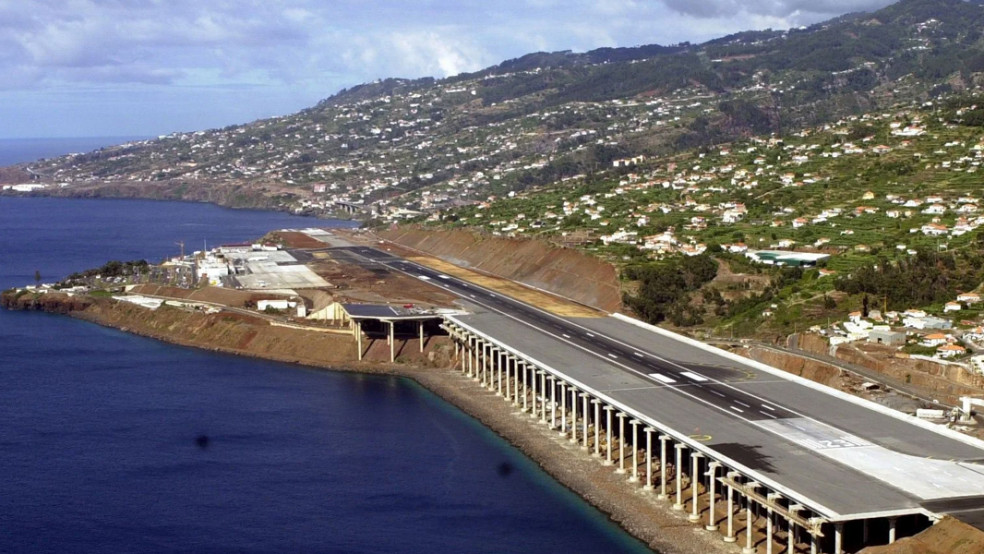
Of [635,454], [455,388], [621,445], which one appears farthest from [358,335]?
[635,454]

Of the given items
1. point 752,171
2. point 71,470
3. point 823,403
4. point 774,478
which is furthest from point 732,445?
point 752,171

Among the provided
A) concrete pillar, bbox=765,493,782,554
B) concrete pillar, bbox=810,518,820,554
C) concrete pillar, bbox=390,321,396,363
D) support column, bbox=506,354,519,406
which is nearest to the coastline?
support column, bbox=506,354,519,406

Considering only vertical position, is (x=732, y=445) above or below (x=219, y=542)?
above

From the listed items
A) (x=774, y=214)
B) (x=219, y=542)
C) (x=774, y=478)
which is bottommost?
(x=219, y=542)

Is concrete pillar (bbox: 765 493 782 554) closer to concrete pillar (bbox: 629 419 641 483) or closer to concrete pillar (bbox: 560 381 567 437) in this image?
concrete pillar (bbox: 629 419 641 483)

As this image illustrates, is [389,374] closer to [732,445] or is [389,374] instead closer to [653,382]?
[653,382]

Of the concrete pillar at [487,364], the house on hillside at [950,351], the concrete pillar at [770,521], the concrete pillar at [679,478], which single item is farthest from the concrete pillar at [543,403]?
the concrete pillar at [770,521]
